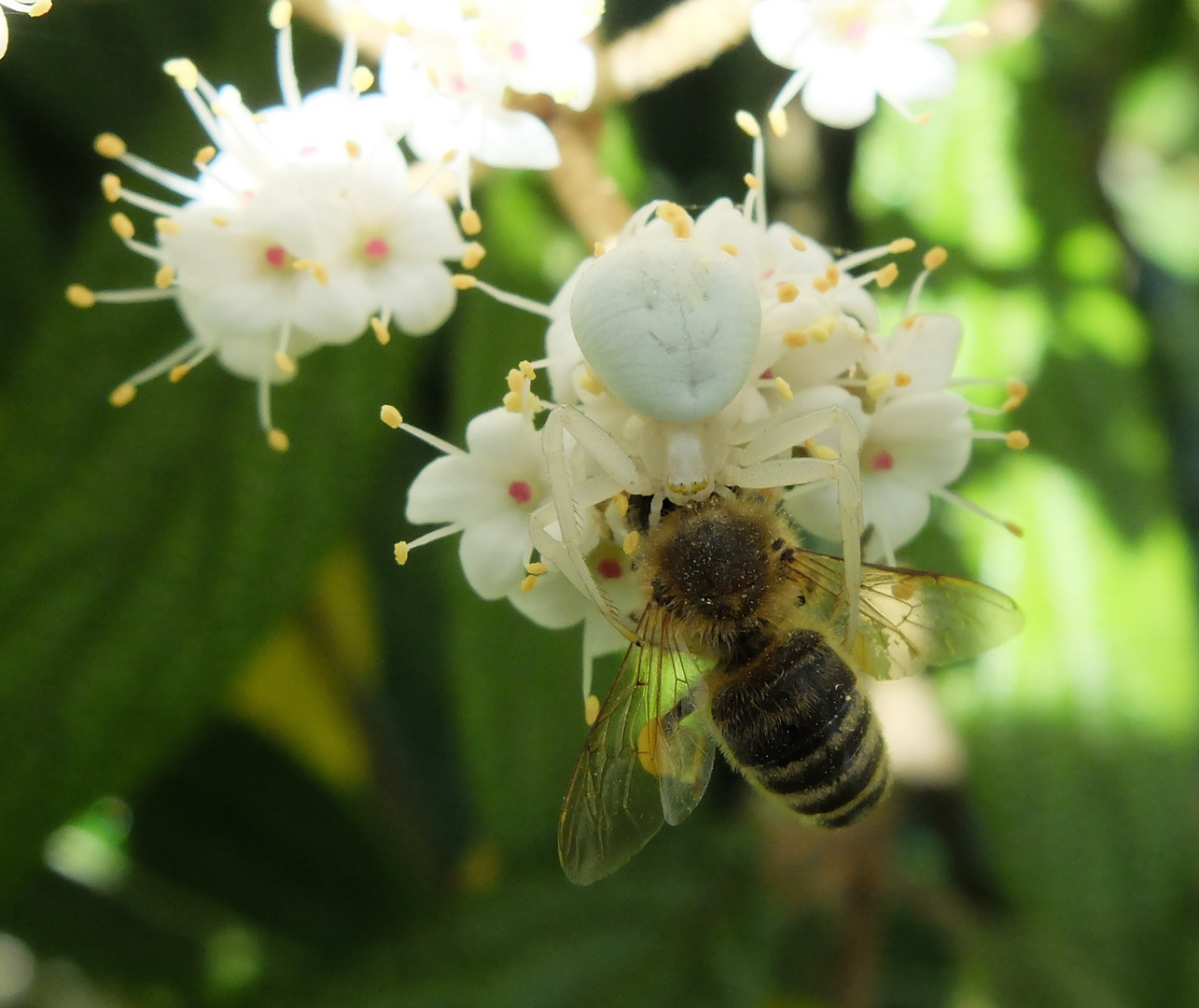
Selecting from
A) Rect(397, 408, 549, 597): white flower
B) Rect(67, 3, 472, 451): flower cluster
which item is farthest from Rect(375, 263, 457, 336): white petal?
Rect(397, 408, 549, 597): white flower

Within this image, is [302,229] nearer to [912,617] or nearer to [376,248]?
[376,248]

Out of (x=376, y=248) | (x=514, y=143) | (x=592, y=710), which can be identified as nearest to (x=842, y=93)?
(x=514, y=143)

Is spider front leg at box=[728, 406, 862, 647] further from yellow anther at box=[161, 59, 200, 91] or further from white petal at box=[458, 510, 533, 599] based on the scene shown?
yellow anther at box=[161, 59, 200, 91]

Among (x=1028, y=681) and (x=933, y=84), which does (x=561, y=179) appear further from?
(x=1028, y=681)

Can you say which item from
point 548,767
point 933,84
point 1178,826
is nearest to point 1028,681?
point 1178,826

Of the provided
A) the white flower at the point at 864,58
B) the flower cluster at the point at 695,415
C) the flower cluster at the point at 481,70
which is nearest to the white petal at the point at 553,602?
the flower cluster at the point at 695,415

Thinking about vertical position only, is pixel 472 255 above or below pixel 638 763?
above
